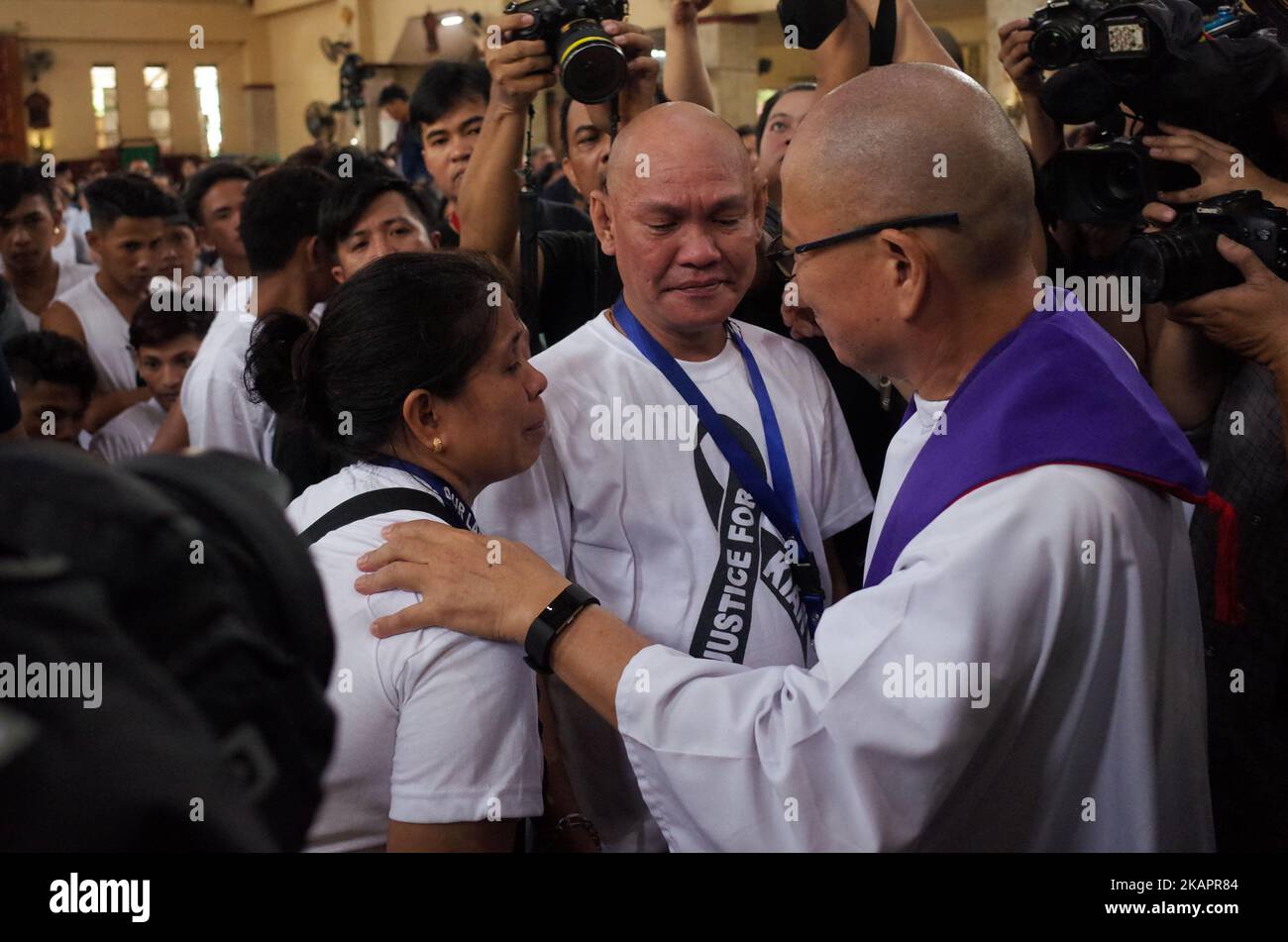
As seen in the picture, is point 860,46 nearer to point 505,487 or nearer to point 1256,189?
point 1256,189

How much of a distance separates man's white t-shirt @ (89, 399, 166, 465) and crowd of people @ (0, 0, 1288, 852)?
956 millimetres

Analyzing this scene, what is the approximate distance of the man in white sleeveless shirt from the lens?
354 centimetres

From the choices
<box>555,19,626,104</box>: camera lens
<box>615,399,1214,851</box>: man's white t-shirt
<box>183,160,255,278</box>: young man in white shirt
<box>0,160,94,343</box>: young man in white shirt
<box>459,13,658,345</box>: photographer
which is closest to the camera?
<box>615,399,1214,851</box>: man's white t-shirt

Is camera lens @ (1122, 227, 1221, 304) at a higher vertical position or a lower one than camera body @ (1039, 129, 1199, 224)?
lower

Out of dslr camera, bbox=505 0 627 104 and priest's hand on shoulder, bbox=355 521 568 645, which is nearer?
priest's hand on shoulder, bbox=355 521 568 645

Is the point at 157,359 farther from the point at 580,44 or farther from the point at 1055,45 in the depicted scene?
the point at 1055,45

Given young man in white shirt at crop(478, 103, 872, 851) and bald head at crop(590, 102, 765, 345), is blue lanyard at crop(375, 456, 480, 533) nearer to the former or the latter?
young man in white shirt at crop(478, 103, 872, 851)

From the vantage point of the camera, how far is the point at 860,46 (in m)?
2.12

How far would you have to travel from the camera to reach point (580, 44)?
77.4 inches

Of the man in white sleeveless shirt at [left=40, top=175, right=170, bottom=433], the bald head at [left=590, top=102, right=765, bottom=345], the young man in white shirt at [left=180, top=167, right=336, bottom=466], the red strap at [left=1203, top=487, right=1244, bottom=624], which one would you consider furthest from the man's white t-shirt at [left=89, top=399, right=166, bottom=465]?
the red strap at [left=1203, top=487, right=1244, bottom=624]

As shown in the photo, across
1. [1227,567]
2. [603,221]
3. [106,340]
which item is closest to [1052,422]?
[1227,567]

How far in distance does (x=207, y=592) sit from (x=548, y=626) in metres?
0.85
